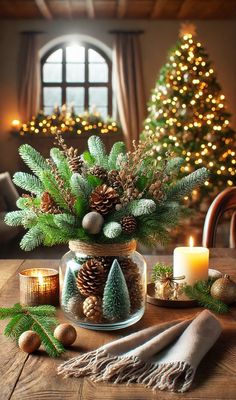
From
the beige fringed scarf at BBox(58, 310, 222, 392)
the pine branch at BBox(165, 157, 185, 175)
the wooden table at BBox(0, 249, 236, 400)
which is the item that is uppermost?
the pine branch at BBox(165, 157, 185, 175)

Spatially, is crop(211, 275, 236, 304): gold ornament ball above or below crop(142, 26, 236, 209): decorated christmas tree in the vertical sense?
below

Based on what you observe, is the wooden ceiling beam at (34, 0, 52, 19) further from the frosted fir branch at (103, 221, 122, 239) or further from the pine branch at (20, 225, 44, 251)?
the frosted fir branch at (103, 221, 122, 239)

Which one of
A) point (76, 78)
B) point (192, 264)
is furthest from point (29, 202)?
point (76, 78)

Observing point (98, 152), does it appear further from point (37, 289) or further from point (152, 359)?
point (152, 359)

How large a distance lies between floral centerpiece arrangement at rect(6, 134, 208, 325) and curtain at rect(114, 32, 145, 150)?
6928 millimetres

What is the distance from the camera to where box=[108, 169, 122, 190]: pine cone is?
1098 millimetres

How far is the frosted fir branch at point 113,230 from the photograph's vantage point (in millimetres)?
993

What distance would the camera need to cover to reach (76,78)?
27.8 feet

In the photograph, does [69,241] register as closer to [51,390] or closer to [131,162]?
[131,162]

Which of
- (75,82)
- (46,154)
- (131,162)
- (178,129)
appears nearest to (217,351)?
(131,162)

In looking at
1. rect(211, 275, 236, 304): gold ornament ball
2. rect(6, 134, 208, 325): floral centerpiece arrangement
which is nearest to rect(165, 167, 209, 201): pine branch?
rect(6, 134, 208, 325): floral centerpiece arrangement

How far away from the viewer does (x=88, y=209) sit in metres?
1.07

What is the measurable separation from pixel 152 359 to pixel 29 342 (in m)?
0.22

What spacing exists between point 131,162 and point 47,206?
199 millimetres
